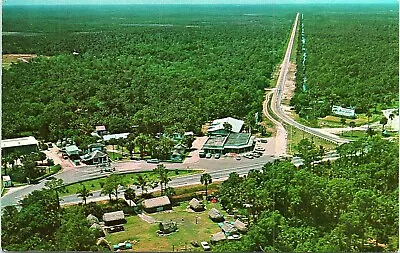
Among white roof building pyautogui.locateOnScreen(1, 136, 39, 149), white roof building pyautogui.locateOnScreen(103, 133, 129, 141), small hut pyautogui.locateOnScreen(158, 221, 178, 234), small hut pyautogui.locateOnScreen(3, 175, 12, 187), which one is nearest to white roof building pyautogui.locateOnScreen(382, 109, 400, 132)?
small hut pyautogui.locateOnScreen(158, 221, 178, 234)

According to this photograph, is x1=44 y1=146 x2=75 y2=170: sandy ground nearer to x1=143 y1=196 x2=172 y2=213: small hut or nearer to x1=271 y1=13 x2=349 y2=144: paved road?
x1=143 y1=196 x2=172 y2=213: small hut

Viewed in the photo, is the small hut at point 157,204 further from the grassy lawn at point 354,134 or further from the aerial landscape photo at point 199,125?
the grassy lawn at point 354,134

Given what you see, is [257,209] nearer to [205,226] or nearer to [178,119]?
[205,226]

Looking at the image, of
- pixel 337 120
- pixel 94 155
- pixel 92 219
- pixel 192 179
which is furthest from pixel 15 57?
pixel 337 120

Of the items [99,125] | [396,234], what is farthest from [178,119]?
[396,234]

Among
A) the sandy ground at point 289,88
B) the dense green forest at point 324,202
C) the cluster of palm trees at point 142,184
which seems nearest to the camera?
the dense green forest at point 324,202

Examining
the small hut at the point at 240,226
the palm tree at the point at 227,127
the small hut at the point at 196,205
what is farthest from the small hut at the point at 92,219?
the palm tree at the point at 227,127
